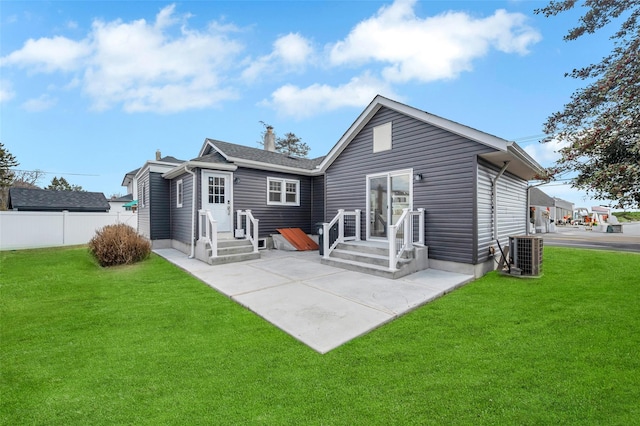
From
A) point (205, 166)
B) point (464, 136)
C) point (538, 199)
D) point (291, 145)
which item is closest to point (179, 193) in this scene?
point (205, 166)

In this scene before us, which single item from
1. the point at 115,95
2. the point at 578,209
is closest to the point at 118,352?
the point at 115,95

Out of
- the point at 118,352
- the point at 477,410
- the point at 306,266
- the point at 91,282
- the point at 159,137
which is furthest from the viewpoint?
the point at 159,137

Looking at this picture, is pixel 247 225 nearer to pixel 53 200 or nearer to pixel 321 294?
pixel 321 294

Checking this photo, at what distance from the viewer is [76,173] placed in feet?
116

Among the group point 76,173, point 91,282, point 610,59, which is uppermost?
point 76,173

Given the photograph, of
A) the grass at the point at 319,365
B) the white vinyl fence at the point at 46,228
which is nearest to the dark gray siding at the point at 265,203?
the grass at the point at 319,365

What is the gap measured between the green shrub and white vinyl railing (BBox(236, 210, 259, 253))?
Answer: 3.04 m

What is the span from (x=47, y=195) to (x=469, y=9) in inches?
1004

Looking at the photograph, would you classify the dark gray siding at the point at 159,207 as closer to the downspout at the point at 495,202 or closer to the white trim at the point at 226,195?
the white trim at the point at 226,195

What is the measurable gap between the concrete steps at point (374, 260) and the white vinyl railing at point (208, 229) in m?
3.17

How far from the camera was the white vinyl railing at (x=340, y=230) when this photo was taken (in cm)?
791

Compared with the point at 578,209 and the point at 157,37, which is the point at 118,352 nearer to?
the point at 157,37

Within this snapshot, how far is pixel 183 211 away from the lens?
10.4 m

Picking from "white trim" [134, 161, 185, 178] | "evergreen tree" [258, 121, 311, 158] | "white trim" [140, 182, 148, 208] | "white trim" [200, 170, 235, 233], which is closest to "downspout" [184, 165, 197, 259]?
"white trim" [200, 170, 235, 233]
